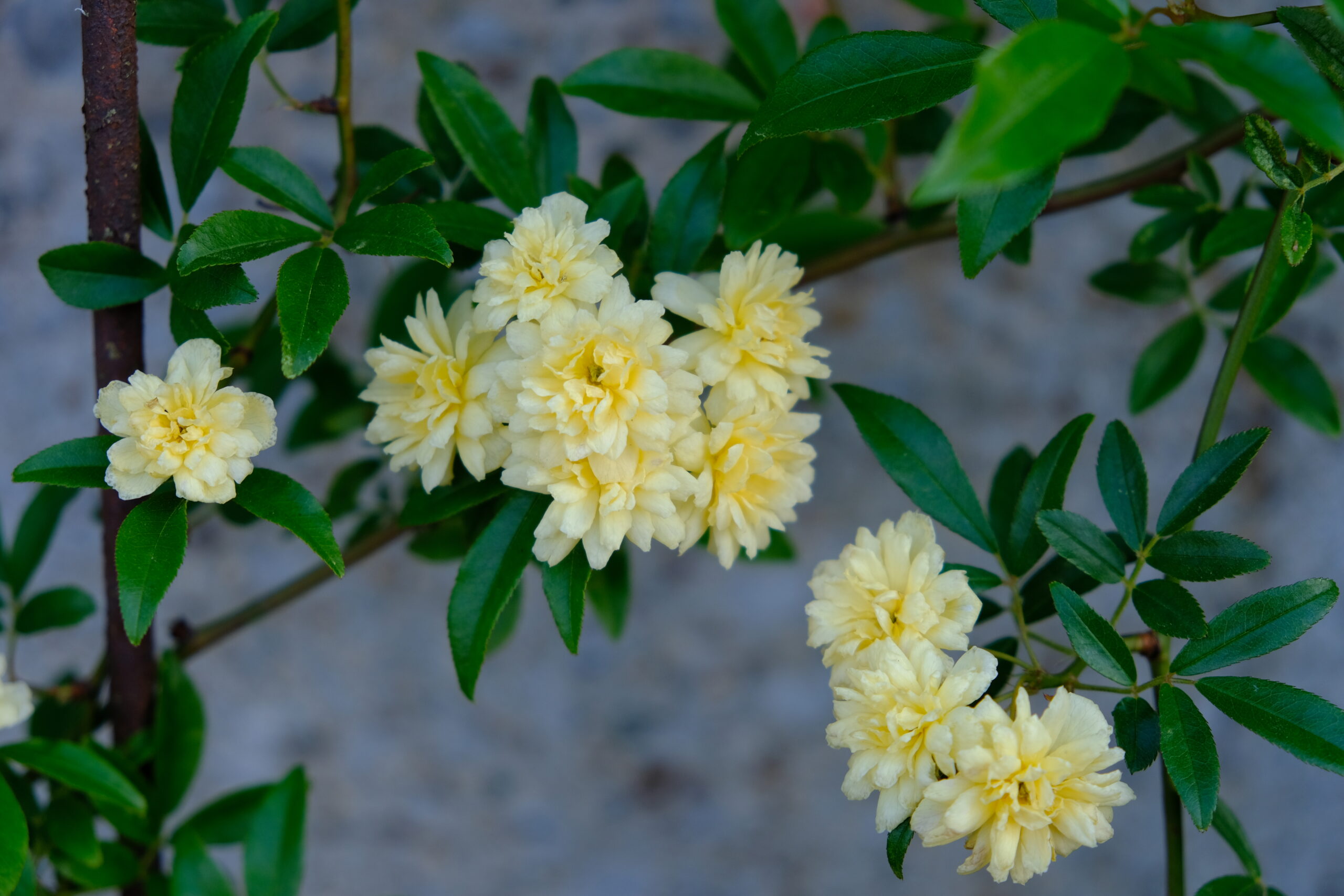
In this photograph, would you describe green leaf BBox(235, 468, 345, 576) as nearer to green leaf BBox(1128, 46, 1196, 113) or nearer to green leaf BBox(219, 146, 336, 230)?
→ green leaf BBox(219, 146, 336, 230)

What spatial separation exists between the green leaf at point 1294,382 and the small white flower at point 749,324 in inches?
18.1

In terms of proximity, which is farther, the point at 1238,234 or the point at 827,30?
the point at 827,30

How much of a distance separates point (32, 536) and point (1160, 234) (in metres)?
0.93

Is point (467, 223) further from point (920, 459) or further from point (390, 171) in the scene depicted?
point (920, 459)

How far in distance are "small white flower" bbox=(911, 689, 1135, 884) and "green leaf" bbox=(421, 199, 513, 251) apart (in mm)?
375

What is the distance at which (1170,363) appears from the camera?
2.81 ft

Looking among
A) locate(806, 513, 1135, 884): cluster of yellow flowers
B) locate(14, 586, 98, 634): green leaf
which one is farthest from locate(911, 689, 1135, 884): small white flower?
locate(14, 586, 98, 634): green leaf

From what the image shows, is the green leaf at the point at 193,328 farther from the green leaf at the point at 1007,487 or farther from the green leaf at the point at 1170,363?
the green leaf at the point at 1170,363

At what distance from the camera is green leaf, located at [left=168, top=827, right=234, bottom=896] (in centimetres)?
71

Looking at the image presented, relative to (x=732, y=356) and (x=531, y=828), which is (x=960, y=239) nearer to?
(x=732, y=356)

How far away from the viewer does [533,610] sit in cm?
125

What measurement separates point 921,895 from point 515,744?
55 centimetres

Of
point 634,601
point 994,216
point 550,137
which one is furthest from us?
point 634,601

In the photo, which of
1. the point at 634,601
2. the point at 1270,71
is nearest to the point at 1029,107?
the point at 1270,71
